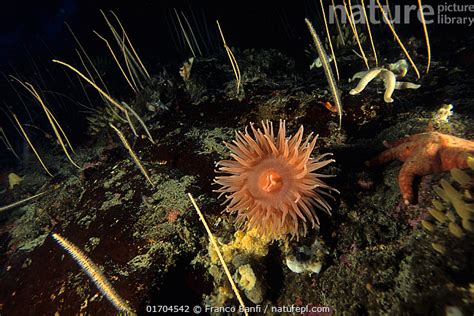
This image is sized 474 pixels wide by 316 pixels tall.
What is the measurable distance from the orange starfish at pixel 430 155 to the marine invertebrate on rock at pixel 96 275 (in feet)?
8.66

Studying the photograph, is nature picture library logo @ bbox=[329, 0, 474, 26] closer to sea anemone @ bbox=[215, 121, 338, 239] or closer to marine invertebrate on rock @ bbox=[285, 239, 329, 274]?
sea anemone @ bbox=[215, 121, 338, 239]

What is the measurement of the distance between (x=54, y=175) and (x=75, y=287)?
4793 mm

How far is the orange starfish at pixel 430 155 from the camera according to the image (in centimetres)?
204

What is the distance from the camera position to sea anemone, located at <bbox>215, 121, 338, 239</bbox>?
2.45 metres

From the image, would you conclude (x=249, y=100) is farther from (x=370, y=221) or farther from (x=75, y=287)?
(x=75, y=287)

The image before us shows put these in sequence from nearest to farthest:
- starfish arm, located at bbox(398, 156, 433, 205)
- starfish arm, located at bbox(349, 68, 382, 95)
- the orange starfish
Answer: the orange starfish, starfish arm, located at bbox(398, 156, 433, 205), starfish arm, located at bbox(349, 68, 382, 95)

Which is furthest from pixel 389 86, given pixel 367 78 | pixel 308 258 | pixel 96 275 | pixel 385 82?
pixel 96 275

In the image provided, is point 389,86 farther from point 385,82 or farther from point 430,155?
point 430,155

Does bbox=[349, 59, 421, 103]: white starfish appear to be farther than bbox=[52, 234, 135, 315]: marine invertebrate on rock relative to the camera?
Yes

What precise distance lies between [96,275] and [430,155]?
10.8 ft

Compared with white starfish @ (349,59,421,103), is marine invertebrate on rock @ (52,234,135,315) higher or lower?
lower

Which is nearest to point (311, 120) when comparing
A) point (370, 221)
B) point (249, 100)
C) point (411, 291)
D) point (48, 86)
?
point (249, 100)

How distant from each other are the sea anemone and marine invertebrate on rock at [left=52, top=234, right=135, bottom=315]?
1310mm

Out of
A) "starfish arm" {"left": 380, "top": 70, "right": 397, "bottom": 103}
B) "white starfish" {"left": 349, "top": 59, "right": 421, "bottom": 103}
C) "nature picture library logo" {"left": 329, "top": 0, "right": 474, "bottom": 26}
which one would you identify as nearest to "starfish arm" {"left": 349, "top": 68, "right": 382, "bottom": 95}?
"white starfish" {"left": 349, "top": 59, "right": 421, "bottom": 103}
